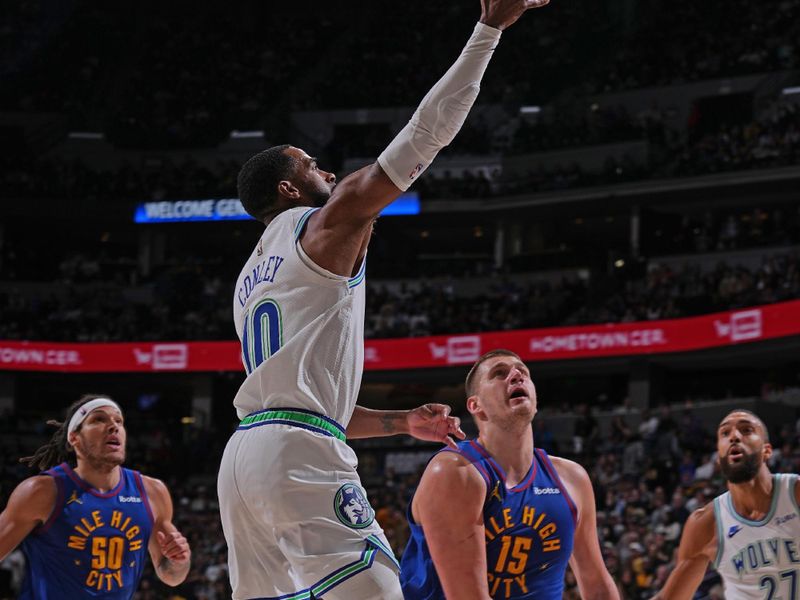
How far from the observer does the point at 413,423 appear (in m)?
4.42

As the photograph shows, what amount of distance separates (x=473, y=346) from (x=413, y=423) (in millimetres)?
24407

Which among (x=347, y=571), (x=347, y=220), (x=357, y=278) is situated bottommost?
(x=347, y=571)

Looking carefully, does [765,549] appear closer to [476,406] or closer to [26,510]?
[476,406]

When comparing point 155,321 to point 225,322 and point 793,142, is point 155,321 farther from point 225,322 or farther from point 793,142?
point 793,142

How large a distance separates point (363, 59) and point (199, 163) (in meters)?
6.92

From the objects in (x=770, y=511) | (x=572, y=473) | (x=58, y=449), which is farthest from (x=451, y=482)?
(x=58, y=449)

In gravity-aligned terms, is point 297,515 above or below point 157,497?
below

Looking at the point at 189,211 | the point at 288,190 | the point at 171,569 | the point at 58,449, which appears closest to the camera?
the point at 288,190

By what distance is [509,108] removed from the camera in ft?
118

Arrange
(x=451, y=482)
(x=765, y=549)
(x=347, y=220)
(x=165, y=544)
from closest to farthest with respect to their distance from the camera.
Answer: (x=347, y=220) → (x=451, y=482) → (x=165, y=544) → (x=765, y=549)

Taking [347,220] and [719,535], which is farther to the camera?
[719,535]

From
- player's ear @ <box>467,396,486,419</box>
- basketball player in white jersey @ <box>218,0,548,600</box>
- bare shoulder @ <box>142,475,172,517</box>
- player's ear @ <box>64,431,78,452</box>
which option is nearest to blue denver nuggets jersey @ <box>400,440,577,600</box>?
player's ear @ <box>467,396,486,419</box>

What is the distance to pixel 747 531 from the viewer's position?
6.78 m

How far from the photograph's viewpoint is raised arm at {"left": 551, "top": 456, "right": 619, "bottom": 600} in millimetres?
5273
